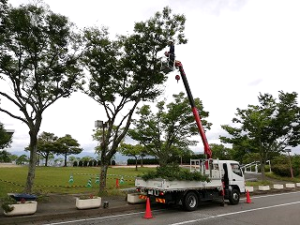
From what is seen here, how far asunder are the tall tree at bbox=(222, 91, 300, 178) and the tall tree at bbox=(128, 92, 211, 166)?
3.61 metres

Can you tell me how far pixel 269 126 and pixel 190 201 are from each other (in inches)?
637

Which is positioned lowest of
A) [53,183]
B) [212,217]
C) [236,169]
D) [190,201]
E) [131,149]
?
[212,217]

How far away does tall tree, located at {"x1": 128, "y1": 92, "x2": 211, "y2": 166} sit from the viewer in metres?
23.0

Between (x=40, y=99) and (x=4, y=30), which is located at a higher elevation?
(x=4, y=30)

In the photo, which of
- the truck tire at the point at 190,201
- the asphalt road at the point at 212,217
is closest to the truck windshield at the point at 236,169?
the asphalt road at the point at 212,217

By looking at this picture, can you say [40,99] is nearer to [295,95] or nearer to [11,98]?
[11,98]

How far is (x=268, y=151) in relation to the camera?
24750mm

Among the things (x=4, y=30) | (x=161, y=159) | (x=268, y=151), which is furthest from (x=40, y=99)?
(x=268, y=151)

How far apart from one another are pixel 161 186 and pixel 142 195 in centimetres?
160

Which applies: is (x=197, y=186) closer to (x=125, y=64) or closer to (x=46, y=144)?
(x=125, y=64)

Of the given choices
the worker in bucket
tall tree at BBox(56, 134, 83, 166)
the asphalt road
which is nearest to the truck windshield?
the asphalt road

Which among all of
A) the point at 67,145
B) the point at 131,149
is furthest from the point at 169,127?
the point at 67,145

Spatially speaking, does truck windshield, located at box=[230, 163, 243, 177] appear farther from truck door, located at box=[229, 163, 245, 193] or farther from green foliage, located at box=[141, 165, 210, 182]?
green foliage, located at box=[141, 165, 210, 182]

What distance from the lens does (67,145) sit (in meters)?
48.5
